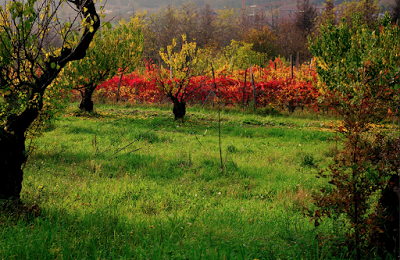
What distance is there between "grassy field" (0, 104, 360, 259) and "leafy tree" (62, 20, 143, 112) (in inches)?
169

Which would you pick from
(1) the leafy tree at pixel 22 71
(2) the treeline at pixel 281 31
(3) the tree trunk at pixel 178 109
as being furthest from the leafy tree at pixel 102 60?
(2) the treeline at pixel 281 31

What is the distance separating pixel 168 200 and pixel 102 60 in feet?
34.7

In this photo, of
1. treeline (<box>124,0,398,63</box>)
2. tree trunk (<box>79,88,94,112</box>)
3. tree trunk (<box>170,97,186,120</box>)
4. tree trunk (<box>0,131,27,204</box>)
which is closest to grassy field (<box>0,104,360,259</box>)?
tree trunk (<box>0,131,27,204</box>)

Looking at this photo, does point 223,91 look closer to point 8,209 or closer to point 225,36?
point 8,209

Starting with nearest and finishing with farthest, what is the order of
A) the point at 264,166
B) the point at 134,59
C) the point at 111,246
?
1. the point at 111,246
2. the point at 264,166
3. the point at 134,59

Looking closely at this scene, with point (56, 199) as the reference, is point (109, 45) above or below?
above

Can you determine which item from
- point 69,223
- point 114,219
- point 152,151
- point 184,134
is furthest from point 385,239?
point 184,134

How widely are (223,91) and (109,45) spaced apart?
21.0ft

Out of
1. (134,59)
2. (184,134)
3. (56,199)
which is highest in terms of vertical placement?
(134,59)

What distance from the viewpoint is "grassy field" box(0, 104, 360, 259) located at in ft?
9.88

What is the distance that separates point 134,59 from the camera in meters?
15.2

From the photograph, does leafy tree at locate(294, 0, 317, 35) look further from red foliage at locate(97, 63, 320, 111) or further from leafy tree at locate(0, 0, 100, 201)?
leafy tree at locate(0, 0, 100, 201)

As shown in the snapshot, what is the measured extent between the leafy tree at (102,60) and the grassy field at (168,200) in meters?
4.30

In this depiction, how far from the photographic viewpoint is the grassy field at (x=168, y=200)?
9.88 ft
